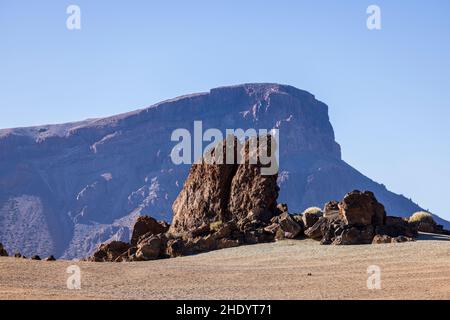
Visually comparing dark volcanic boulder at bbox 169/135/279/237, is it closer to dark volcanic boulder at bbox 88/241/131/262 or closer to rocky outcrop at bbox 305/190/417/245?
dark volcanic boulder at bbox 88/241/131/262

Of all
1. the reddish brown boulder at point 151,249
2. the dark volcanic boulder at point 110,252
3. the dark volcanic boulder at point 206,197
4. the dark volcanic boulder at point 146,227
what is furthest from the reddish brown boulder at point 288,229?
the dark volcanic boulder at point 146,227

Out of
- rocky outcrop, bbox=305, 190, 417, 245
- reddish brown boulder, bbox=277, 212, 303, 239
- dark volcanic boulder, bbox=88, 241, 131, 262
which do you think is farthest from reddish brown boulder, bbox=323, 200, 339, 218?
dark volcanic boulder, bbox=88, 241, 131, 262

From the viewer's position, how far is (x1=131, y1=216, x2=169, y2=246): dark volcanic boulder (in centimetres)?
4650

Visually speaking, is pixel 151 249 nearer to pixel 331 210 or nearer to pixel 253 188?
pixel 253 188

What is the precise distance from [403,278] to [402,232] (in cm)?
1283

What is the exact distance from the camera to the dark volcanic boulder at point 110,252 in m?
42.1

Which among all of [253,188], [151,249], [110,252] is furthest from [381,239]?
[110,252]

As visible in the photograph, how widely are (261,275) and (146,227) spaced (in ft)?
59.7

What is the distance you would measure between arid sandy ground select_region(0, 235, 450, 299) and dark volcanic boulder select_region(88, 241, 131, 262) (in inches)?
198

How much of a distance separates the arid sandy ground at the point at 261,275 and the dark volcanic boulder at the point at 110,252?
5024 mm

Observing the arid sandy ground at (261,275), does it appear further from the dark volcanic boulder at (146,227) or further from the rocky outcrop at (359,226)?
the dark volcanic boulder at (146,227)

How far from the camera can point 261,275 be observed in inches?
1169
